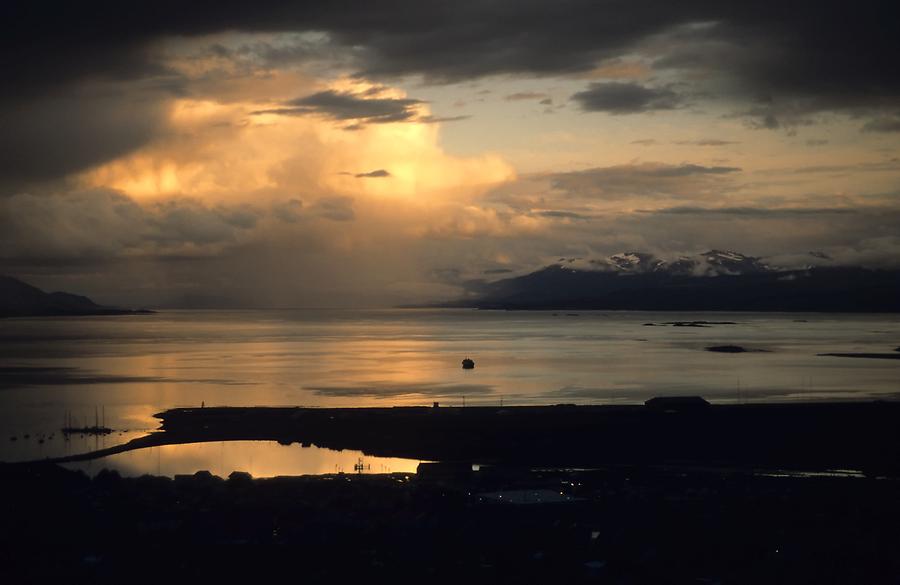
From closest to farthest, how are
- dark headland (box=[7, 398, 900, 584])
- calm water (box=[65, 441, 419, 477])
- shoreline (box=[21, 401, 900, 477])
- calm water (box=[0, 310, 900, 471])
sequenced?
1. dark headland (box=[7, 398, 900, 584])
2. calm water (box=[65, 441, 419, 477])
3. shoreline (box=[21, 401, 900, 477])
4. calm water (box=[0, 310, 900, 471])

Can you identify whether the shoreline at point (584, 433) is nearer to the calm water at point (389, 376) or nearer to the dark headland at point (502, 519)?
the dark headland at point (502, 519)

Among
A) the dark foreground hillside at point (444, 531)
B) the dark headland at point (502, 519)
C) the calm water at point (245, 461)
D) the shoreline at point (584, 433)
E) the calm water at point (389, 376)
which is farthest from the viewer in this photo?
the calm water at point (389, 376)

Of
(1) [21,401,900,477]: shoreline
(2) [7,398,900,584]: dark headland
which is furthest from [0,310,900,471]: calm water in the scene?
(2) [7,398,900,584]: dark headland

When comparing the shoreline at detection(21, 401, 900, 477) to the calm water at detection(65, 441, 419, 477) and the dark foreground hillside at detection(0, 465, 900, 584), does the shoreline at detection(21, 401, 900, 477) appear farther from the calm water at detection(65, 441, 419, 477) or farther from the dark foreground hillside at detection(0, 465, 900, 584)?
the dark foreground hillside at detection(0, 465, 900, 584)

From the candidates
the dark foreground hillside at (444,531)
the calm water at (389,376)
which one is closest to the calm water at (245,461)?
the calm water at (389,376)

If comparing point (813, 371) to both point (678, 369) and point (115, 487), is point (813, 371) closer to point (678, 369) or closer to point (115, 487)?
point (678, 369)

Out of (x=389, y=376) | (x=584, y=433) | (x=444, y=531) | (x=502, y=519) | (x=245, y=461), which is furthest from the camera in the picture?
(x=389, y=376)

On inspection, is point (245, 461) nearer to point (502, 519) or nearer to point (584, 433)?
point (584, 433)

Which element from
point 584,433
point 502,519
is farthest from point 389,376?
point 502,519

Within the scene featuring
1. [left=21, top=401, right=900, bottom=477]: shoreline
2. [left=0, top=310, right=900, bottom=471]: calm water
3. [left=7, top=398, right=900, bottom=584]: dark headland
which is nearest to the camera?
[left=7, top=398, right=900, bottom=584]: dark headland

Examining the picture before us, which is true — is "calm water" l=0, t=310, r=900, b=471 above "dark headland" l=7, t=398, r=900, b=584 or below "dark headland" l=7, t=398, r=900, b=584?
above

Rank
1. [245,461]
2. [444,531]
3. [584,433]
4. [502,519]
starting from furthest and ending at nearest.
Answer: [584,433] < [245,461] < [502,519] < [444,531]
